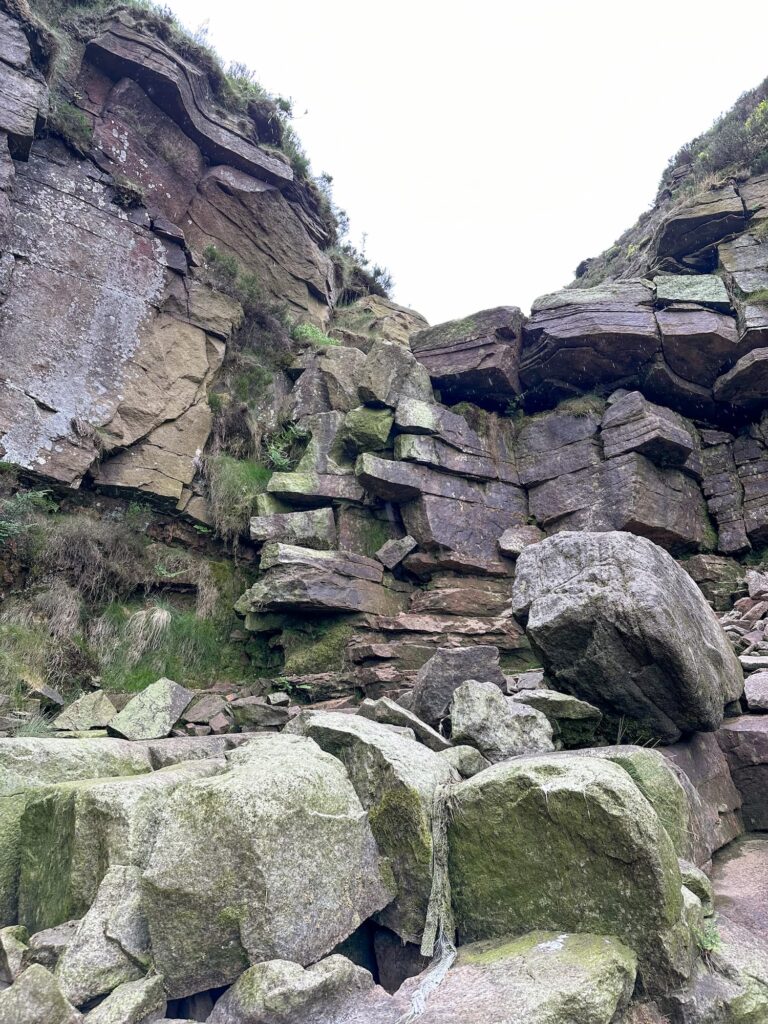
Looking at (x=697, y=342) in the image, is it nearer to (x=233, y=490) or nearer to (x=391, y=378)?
(x=391, y=378)

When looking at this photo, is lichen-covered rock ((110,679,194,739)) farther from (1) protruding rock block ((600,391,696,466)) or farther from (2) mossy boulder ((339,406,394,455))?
(1) protruding rock block ((600,391,696,466))

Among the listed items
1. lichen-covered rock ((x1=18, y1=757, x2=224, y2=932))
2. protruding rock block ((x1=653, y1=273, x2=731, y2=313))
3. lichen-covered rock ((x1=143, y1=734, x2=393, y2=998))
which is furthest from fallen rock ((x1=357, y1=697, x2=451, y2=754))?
protruding rock block ((x1=653, y1=273, x2=731, y2=313))

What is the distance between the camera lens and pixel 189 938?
2.80 metres

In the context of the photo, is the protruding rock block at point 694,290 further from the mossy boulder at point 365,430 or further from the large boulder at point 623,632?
the large boulder at point 623,632

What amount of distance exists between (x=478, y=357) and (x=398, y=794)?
466 inches

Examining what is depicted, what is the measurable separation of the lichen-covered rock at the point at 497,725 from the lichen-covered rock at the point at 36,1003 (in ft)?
10.8

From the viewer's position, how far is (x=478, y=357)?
46.6ft

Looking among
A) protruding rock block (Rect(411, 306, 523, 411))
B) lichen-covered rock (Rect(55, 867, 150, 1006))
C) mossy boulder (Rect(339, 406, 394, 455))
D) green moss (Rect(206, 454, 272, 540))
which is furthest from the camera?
protruding rock block (Rect(411, 306, 523, 411))

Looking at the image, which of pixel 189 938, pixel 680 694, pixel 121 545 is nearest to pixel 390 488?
pixel 121 545

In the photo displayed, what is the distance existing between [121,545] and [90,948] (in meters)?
8.75

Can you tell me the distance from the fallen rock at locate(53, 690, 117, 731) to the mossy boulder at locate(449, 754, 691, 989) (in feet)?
19.8

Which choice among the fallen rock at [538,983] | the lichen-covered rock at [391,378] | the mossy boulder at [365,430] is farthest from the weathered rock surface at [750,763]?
the lichen-covered rock at [391,378]

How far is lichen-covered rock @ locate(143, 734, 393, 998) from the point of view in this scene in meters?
2.80

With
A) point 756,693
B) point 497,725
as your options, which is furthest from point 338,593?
point 756,693
